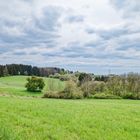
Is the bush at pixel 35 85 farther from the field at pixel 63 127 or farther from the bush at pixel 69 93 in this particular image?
the field at pixel 63 127

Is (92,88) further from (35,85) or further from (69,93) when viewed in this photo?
(35,85)

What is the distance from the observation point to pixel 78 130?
463 inches

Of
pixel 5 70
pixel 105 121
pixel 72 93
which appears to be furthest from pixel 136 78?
pixel 5 70

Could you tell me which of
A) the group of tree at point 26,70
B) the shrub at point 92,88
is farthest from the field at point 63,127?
the group of tree at point 26,70

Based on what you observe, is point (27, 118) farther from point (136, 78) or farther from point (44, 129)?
point (136, 78)

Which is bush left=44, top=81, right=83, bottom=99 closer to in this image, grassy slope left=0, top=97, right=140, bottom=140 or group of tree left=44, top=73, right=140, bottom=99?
group of tree left=44, top=73, right=140, bottom=99

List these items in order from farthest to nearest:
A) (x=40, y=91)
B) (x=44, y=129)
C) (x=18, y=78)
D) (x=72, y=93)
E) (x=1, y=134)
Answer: (x=18, y=78) → (x=40, y=91) → (x=72, y=93) → (x=44, y=129) → (x=1, y=134)

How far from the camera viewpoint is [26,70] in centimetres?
14125

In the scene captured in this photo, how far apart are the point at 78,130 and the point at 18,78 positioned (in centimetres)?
11721

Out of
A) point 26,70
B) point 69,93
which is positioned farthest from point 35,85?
point 26,70

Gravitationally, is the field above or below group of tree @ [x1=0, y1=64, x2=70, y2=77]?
below

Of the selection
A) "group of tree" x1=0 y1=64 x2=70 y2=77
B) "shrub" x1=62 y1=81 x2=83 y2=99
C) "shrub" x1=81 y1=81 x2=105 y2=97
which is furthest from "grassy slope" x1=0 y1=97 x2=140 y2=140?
"group of tree" x1=0 y1=64 x2=70 y2=77

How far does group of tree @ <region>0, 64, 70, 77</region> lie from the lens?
13371 centimetres

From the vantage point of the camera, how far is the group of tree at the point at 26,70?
13371 cm
